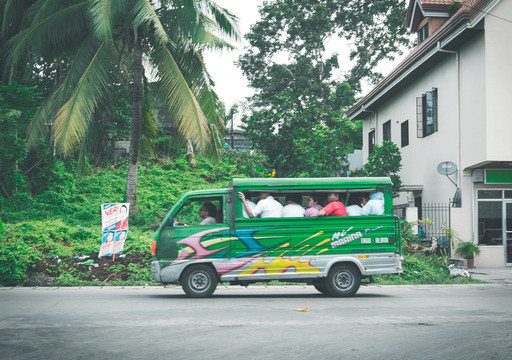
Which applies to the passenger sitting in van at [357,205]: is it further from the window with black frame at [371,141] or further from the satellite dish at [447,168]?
the window with black frame at [371,141]

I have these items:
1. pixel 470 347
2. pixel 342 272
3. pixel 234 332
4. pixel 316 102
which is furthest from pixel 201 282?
pixel 316 102

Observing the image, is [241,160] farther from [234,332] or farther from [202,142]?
[234,332]

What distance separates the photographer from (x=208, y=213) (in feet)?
40.1

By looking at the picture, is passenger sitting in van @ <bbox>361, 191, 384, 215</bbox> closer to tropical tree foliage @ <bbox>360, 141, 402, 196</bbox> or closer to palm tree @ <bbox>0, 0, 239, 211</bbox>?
palm tree @ <bbox>0, 0, 239, 211</bbox>

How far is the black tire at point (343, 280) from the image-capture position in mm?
12094

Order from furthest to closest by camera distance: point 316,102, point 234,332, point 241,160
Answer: point 316,102 < point 241,160 < point 234,332

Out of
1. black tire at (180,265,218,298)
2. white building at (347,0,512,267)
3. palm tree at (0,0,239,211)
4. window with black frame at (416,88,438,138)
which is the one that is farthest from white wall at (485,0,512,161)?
black tire at (180,265,218,298)

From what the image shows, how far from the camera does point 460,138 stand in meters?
19.9

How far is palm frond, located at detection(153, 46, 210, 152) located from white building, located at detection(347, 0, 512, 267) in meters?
8.37

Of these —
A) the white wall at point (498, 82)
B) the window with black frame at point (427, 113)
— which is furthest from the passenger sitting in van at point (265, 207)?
the window with black frame at point (427, 113)

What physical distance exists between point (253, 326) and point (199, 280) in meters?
3.78

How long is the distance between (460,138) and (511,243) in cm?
392

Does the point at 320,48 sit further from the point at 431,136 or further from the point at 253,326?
Answer: the point at 253,326

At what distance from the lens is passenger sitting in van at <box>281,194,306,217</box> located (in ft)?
39.7
